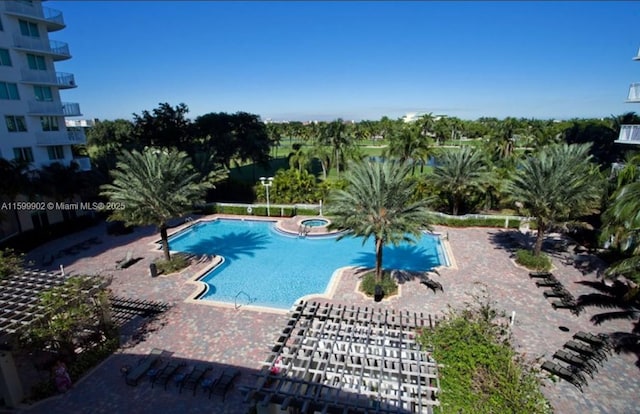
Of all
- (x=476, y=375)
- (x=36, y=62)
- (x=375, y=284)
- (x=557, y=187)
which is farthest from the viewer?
(x=36, y=62)

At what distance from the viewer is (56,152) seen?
97.6ft

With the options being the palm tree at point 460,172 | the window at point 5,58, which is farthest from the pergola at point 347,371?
the window at point 5,58

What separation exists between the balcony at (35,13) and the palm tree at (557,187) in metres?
37.0

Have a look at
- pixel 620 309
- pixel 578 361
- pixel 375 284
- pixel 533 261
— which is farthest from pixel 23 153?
pixel 620 309

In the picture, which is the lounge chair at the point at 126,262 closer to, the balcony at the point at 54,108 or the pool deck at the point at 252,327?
the pool deck at the point at 252,327

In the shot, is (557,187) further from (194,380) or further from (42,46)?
(42,46)

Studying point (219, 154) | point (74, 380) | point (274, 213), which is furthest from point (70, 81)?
point (74, 380)

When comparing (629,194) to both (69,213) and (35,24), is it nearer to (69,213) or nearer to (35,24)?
(69,213)

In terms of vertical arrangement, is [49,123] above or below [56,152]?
above

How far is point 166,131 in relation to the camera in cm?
3931

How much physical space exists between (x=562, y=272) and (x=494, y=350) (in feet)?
44.0

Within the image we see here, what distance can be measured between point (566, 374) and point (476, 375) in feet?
17.5

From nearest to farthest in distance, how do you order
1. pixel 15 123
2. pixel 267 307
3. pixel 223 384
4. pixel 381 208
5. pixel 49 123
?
pixel 223 384 → pixel 381 208 → pixel 267 307 → pixel 15 123 → pixel 49 123

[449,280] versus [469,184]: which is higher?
[469,184]
